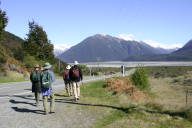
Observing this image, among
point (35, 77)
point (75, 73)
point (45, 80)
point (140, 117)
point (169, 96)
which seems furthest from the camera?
point (169, 96)

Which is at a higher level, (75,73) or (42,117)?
(75,73)

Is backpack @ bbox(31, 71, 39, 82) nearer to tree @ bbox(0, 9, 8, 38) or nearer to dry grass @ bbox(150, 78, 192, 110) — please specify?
dry grass @ bbox(150, 78, 192, 110)

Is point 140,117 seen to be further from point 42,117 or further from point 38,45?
point 38,45

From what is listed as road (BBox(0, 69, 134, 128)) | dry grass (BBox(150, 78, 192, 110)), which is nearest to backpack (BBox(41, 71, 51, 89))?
road (BBox(0, 69, 134, 128))

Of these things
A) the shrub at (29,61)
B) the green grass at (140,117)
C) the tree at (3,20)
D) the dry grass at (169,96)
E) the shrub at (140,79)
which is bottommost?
the dry grass at (169,96)

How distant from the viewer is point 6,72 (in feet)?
138

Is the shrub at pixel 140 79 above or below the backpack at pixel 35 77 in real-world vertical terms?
below

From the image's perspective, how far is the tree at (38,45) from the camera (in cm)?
5644

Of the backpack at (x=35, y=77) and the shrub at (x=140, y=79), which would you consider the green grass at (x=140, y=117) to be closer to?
the backpack at (x=35, y=77)

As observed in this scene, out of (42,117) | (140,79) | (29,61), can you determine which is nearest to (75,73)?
(42,117)

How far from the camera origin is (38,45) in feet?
187

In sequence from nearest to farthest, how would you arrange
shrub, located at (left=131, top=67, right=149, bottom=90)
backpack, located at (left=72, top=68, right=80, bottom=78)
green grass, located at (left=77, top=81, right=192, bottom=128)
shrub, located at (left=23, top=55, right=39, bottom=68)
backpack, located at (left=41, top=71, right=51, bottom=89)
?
green grass, located at (left=77, top=81, right=192, bottom=128)
backpack, located at (left=41, top=71, right=51, bottom=89)
backpack, located at (left=72, top=68, right=80, bottom=78)
shrub, located at (left=131, top=67, right=149, bottom=90)
shrub, located at (left=23, top=55, right=39, bottom=68)

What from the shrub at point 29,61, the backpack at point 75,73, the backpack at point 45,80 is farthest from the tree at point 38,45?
the backpack at point 45,80

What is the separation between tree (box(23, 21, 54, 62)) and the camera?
56.4 metres
